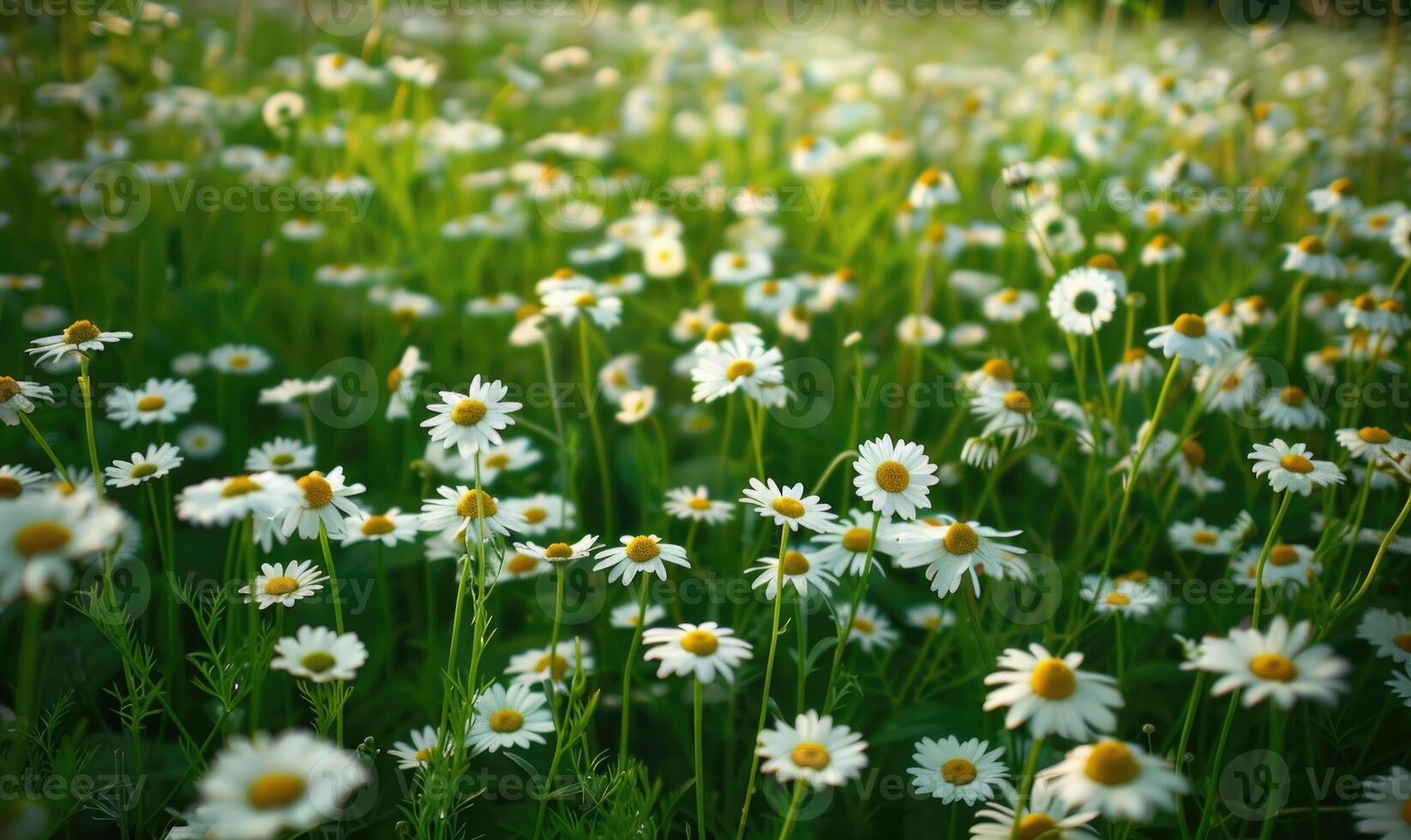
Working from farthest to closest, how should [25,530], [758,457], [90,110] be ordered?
[90,110] < [758,457] < [25,530]

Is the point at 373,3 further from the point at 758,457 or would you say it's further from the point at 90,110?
the point at 758,457

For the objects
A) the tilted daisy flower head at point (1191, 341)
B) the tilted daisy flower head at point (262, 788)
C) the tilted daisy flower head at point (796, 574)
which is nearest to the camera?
the tilted daisy flower head at point (262, 788)

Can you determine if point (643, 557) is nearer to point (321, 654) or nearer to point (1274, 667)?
point (321, 654)

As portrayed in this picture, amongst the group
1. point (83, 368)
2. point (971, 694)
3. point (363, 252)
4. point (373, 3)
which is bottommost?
point (971, 694)

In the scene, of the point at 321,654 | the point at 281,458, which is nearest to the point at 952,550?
the point at 321,654

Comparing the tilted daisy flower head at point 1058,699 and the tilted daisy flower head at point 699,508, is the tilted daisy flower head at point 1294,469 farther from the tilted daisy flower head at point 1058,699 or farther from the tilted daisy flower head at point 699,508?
the tilted daisy flower head at point 699,508

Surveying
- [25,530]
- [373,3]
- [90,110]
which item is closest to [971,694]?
[25,530]

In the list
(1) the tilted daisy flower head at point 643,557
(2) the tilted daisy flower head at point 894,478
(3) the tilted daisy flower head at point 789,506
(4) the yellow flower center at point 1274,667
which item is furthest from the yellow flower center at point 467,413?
(4) the yellow flower center at point 1274,667
